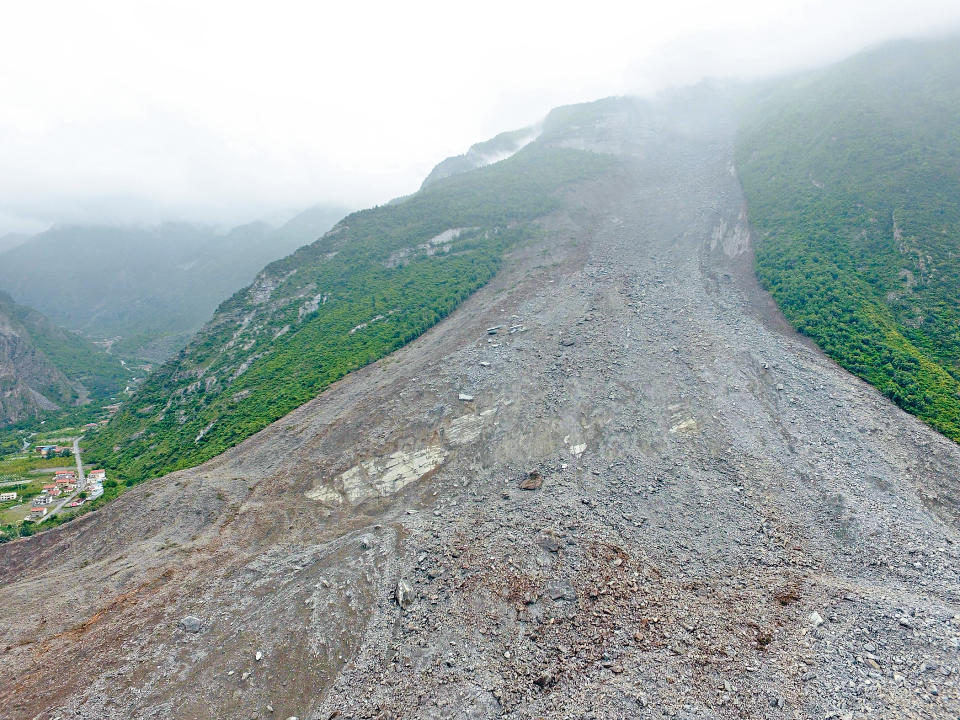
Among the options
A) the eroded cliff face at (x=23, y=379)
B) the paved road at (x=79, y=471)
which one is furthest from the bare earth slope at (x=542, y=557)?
the eroded cliff face at (x=23, y=379)

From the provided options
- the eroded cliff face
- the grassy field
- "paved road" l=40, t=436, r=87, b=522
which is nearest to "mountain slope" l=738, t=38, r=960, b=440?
"paved road" l=40, t=436, r=87, b=522

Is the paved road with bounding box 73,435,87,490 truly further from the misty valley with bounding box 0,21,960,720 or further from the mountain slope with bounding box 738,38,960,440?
the mountain slope with bounding box 738,38,960,440

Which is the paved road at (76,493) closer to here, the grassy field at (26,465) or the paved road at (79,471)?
the paved road at (79,471)

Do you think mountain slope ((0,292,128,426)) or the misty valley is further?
mountain slope ((0,292,128,426))

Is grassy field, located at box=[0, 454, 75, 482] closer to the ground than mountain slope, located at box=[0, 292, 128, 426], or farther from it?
closer to the ground

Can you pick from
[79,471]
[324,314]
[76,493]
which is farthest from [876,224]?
[79,471]

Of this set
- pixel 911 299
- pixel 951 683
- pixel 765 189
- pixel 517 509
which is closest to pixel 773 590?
pixel 951 683
